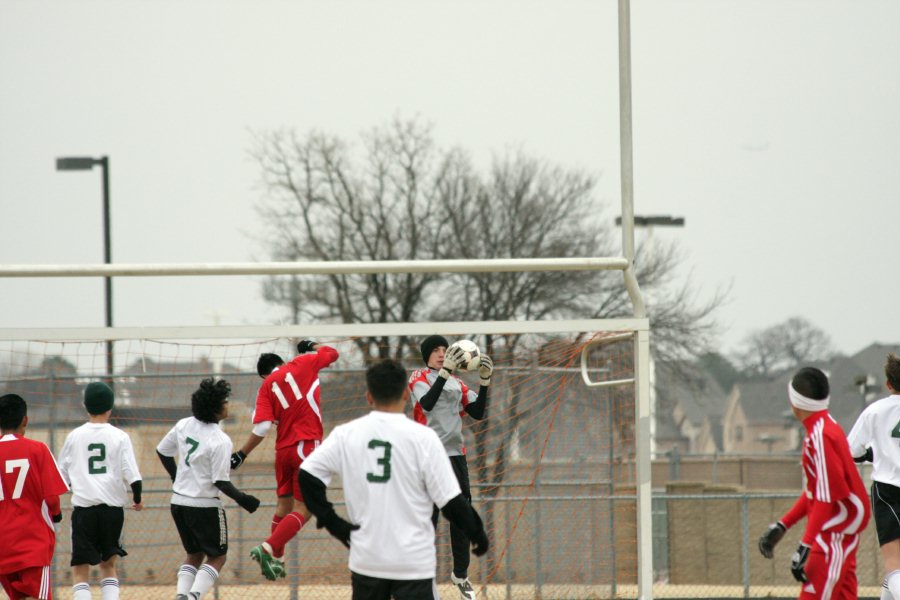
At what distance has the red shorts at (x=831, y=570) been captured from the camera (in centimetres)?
648

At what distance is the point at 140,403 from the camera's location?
1474 cm

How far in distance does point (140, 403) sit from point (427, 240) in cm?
1361

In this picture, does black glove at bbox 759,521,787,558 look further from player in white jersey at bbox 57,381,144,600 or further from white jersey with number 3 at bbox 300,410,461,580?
player in white jersey at bbox 57,381,144,600

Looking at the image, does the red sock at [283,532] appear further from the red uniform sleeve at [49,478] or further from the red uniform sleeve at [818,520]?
the red uniform sleeve at [818,520]

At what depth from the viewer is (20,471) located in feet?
25.6

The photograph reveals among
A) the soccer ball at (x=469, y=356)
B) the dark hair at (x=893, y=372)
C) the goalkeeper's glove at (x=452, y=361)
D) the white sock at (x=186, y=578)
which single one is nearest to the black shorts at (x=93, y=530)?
the white sock at (x=186, y=578)

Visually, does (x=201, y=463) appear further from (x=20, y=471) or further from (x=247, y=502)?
(x=20, y=471)

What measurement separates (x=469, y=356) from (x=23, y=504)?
3.30m

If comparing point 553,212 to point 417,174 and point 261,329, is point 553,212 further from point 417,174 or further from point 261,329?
point 261,329

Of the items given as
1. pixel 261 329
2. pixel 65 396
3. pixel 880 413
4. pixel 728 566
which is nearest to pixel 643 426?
pixel 880 413

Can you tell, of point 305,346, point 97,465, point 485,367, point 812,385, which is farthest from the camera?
point 305,346

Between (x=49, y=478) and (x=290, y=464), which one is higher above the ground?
(x=49, y=478)

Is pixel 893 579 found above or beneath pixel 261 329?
beneath

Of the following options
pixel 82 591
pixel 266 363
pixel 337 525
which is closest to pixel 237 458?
pixel 266 363
